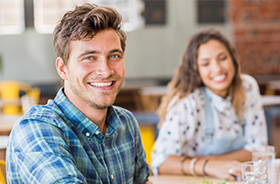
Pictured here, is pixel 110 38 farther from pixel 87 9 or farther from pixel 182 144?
pixel 182 144

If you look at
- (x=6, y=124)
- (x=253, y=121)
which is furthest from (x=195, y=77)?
(x=6, y=124)

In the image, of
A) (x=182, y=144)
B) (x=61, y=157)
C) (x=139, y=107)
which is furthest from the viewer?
(x=139, y=107)

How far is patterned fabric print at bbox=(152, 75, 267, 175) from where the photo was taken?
6.57ft

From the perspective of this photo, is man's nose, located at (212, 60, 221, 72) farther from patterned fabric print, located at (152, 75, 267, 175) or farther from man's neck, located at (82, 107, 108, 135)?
man's neck, located at (82, 107, 108, 135)

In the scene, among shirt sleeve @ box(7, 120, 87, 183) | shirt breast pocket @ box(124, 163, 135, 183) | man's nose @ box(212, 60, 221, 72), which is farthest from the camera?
man's nose @ box(212, 60, 221, 72)

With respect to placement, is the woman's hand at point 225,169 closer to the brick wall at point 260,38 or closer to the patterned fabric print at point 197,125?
the patterned fabric print at point 197,125

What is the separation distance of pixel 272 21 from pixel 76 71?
309 inches

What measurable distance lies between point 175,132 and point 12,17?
7692 millimetres

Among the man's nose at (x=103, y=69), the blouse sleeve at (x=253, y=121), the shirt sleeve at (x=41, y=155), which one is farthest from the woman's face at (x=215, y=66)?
the shirt sleeve at (x=41, y=155)

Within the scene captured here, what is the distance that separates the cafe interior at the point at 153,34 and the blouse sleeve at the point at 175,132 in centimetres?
629

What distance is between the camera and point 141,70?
877cm

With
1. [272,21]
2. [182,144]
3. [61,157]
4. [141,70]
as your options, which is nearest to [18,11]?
[141,70]

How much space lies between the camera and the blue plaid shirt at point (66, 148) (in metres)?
1.10

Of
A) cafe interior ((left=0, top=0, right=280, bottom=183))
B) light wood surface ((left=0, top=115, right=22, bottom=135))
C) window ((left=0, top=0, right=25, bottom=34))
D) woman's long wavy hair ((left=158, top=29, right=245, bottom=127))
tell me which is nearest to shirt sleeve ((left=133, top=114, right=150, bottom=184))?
woman's long wavy hair ((left=158, top=29, right=245, bottom=127))
